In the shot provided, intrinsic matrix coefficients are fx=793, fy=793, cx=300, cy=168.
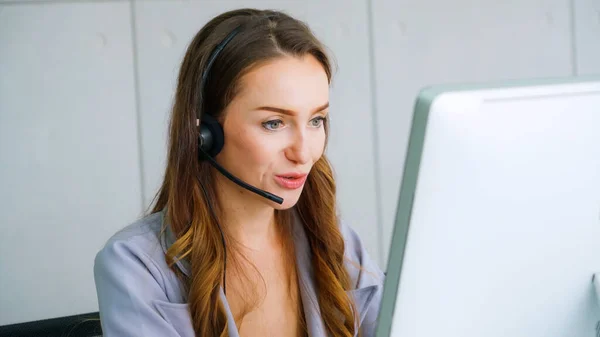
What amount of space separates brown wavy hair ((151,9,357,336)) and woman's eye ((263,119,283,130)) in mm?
83

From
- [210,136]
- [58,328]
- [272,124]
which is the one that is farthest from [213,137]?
[58,328]

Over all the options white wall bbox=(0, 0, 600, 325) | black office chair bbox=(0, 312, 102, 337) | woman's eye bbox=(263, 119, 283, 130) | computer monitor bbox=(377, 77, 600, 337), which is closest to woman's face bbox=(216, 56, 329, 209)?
woman's eye bbox=(263, 119, 283, 130)

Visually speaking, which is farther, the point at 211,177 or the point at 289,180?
the point at 211,177

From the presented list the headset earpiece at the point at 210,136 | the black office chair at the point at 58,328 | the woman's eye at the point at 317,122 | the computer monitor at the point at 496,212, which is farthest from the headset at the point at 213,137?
the computer monitor at the point at 496,212

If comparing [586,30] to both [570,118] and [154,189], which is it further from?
[570,118]

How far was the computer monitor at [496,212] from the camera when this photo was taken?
72cm

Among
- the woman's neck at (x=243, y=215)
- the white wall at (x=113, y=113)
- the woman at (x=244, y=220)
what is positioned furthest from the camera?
the white wall at (x=113, y=113)

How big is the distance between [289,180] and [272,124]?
10cm

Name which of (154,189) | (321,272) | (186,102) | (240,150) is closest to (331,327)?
(321,272)

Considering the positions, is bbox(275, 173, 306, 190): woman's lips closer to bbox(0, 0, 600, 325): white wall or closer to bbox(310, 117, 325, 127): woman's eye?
bbox(310, 117, 325, 127): woman's eye

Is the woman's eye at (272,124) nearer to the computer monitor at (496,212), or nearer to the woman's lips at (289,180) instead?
the woman's lips at (289,180)

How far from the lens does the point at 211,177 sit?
1.46 m

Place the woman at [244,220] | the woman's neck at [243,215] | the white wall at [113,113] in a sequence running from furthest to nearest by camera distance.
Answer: the white wall at [113,113]
the woman's neck at [243,215]
the woman at [244,220]

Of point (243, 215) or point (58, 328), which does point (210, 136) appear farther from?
point (58, 328)
